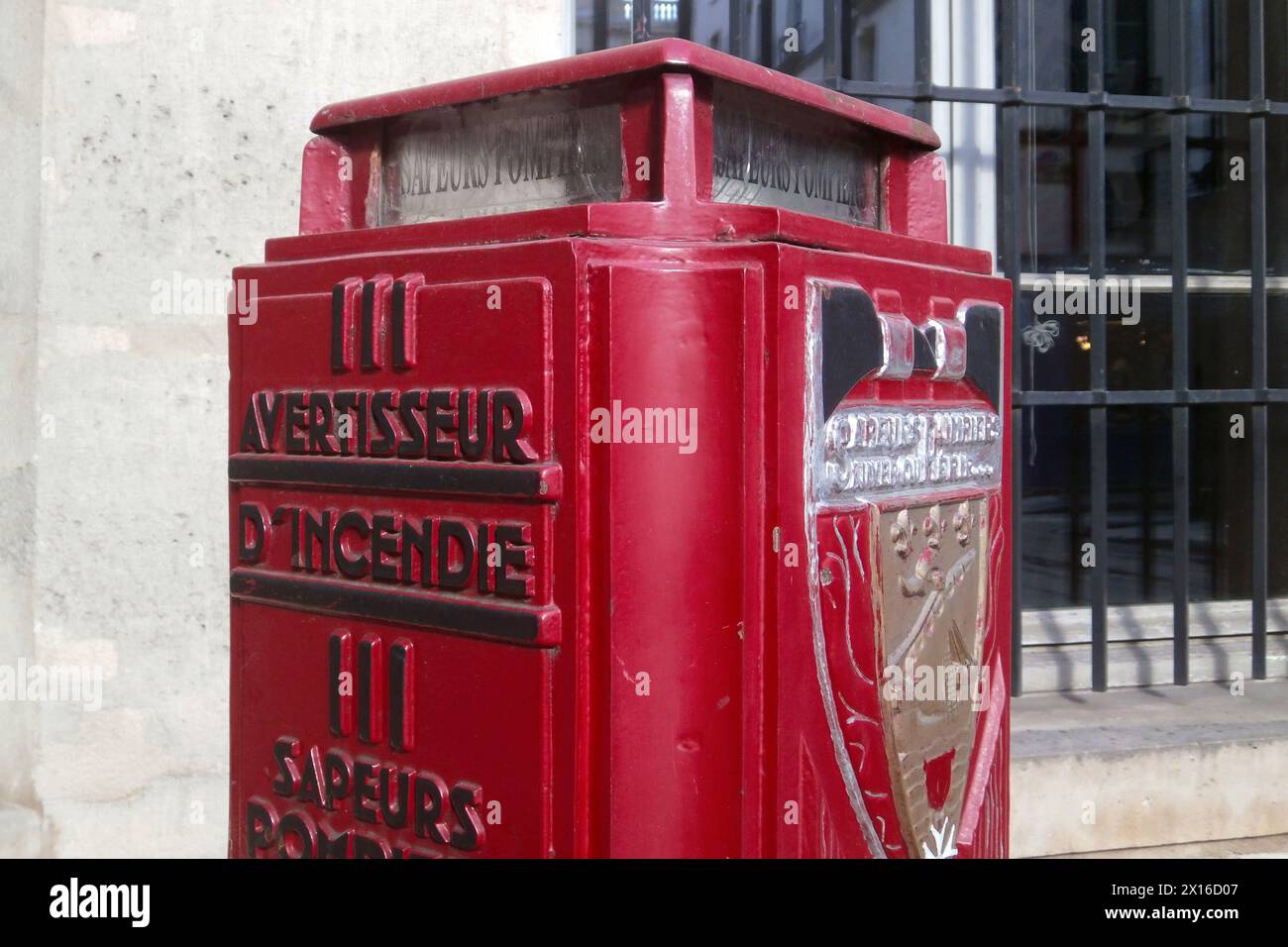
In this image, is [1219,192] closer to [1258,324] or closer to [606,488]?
[1258,324]

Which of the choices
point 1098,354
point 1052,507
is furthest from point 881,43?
point 1052,507

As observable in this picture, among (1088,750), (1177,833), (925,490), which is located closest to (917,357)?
(925,490)

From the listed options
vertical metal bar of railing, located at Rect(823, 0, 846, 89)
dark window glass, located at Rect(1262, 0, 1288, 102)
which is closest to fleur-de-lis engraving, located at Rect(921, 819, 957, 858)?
vertical metal bar of railing, located at Rect(823, 0, 846, 89)

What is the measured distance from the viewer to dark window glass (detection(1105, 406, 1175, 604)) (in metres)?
3.36

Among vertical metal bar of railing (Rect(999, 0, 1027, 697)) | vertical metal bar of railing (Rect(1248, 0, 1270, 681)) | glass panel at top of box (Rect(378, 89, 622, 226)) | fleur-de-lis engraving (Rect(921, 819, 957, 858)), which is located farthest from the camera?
vertical metal bar of railing (Rect(1248, 0, 1270, 681))

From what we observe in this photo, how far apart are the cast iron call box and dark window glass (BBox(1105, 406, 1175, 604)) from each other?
1956 mm

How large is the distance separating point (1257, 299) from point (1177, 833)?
1.31 metres

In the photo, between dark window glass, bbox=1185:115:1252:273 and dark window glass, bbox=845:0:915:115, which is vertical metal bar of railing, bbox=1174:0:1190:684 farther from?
dark window glass, bbox=845:0:915:115

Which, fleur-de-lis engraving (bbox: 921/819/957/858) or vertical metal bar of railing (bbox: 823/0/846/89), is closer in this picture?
fleur-de-lis engraving (bbox: 921/819/957/858)

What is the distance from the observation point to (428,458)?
52.0 inches

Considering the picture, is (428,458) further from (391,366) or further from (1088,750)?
(1088,750)

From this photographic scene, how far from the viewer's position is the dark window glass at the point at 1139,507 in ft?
11.0

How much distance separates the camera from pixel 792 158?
1.54 metres

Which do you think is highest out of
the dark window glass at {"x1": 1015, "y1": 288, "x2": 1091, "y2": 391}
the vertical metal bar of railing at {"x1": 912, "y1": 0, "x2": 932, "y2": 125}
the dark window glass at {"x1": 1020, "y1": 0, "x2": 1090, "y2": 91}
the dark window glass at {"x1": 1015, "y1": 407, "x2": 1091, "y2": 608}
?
the dark window glass at {"x1": 1020, "y1": 0, "x2": 1090, "y2": 91}
